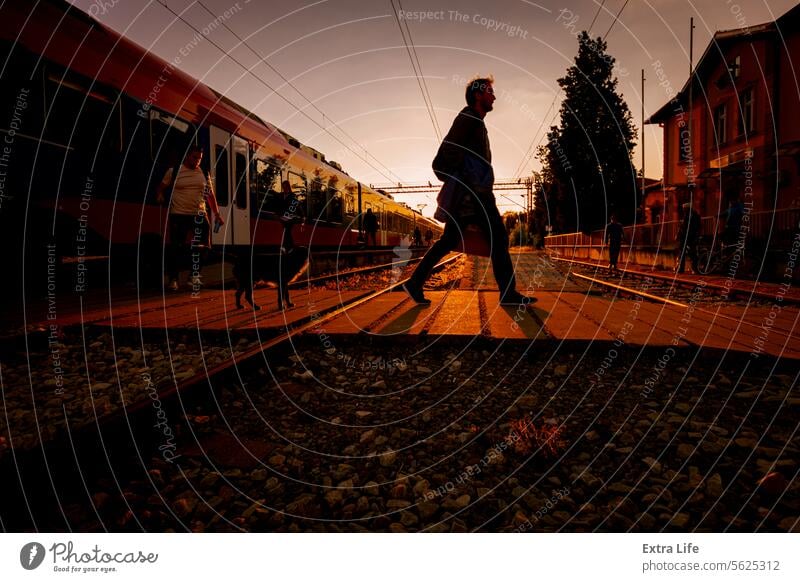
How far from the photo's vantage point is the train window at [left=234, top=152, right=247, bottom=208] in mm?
10539

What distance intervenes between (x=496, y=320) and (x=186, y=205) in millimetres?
5374

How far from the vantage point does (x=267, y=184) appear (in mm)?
11859

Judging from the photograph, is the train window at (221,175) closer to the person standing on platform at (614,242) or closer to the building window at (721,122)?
the person standing on platform at (614,242)

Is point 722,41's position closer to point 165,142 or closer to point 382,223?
point 382,223

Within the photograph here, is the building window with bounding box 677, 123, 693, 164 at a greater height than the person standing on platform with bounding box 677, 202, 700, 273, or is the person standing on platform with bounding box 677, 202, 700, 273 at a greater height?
the building window with bounding box 677, 123, 693, 164

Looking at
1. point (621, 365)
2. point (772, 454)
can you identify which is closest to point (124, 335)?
point (621, 365)

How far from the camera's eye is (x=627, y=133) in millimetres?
35906

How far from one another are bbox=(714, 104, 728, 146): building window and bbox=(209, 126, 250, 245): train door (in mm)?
22162

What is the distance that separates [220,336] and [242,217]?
7612 millimetres

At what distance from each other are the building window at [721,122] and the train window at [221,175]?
74.3ft

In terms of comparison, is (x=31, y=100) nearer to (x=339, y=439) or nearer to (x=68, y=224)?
(x=68, y=224)

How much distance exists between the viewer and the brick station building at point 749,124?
1784 cm

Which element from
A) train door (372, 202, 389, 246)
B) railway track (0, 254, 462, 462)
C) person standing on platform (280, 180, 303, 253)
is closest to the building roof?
person standing on platform (280, 180, 303, 253)

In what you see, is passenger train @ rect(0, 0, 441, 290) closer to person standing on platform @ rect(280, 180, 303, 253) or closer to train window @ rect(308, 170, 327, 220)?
person standing on platform @ rect(280, 180, 303, 253)
